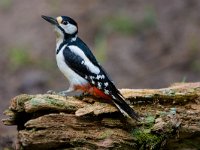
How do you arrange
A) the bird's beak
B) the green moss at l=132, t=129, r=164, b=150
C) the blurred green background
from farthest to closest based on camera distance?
the blurred green background
the bird's beak
the green moss at l=132, t=129, r=164, b=150

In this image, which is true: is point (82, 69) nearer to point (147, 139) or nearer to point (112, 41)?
point (147, 139)

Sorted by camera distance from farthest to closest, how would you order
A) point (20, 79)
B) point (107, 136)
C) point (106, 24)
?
point (106, 24)
point (20, 79)
point (107, 136)

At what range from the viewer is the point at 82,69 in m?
6.09

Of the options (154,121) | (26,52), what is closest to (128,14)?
(26,52)

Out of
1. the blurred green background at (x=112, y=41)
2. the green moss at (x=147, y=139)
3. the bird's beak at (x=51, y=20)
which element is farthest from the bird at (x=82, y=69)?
the blurred green background at (x=112, y=41)

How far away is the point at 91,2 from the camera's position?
1247 centimetres

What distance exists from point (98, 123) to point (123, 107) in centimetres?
26

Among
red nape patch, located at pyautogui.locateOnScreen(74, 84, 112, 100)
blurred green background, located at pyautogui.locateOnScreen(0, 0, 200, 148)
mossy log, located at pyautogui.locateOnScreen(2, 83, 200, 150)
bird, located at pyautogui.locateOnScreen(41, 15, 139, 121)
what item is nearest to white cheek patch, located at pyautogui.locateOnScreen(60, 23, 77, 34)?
bird, located at pyautogui.locateOnScreen(41, 15, 139, 121)

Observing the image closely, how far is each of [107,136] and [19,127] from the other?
0.80m

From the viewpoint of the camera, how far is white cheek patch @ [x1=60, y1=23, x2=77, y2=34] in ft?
20.6

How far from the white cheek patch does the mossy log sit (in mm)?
608

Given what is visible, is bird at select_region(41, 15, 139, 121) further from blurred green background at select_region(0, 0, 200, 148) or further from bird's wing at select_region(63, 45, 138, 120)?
blurred green background at select_region(0, 0, 200, 148)

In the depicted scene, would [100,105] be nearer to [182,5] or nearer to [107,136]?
[107,136]

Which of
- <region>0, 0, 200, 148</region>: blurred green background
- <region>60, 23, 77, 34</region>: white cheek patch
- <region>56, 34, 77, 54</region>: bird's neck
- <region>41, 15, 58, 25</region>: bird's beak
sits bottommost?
<region>56, 34, 77, 54</region>: bird's neck
